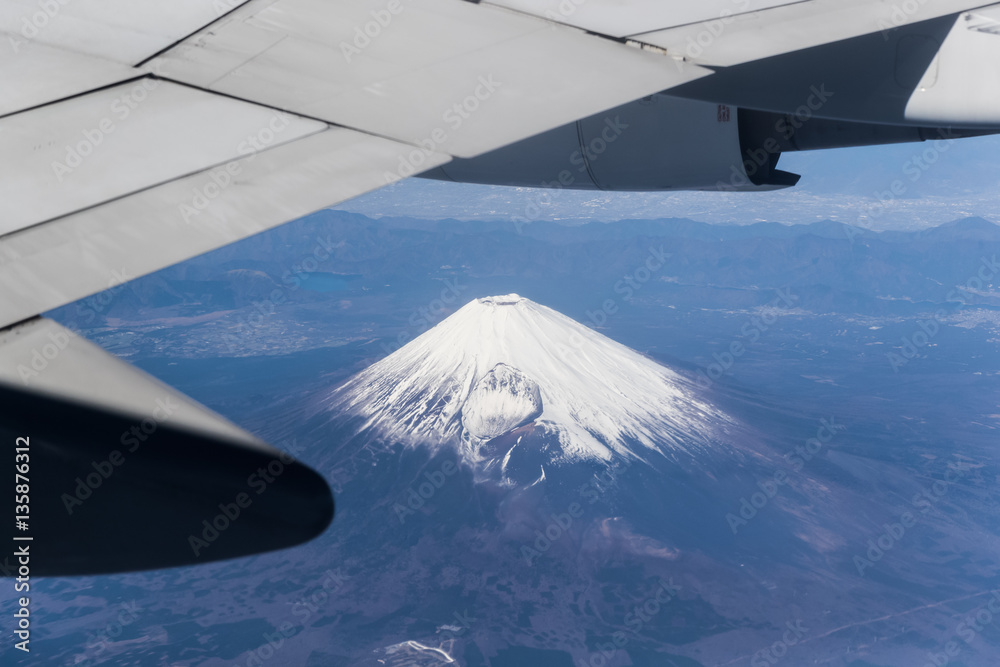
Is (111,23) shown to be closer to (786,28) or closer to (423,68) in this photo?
(423,68)

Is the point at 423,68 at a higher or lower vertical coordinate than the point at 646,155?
higher

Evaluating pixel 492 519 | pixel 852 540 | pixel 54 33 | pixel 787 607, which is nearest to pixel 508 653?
pixel 492 519

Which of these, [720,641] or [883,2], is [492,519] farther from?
[883,2]

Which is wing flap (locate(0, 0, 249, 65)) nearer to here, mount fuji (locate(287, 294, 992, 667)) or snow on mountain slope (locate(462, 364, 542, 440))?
mount fuji (locate(287, 294, 992, 667))

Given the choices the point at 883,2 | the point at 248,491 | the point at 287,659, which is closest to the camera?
the point at 248,491

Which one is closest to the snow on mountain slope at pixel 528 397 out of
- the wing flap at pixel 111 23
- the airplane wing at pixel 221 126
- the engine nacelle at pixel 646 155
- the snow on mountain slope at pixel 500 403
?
the snow on mountain slope at pixel 500 403

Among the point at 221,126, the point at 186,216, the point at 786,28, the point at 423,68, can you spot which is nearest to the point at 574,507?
the point at 786,28
